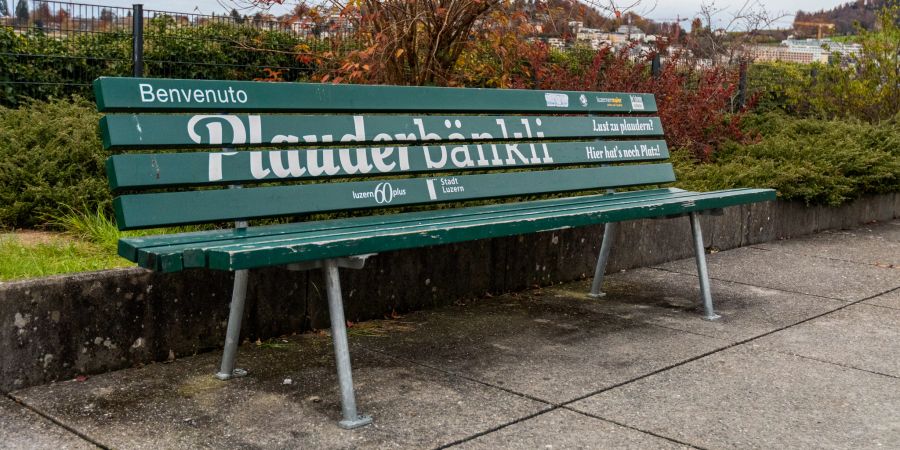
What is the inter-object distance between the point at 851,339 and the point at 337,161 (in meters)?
2.47

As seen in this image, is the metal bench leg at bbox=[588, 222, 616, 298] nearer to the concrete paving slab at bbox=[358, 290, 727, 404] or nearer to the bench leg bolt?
the concrete paving slab at bbox=[358, 290, 727, 404]

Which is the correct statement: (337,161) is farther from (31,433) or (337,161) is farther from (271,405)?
(31,433)

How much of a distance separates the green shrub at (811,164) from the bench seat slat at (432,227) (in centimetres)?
256

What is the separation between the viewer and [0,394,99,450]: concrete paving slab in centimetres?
288

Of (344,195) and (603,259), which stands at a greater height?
(344,195)

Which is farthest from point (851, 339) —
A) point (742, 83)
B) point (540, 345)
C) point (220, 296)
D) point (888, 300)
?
point (742, 83)

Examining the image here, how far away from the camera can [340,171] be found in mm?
3857

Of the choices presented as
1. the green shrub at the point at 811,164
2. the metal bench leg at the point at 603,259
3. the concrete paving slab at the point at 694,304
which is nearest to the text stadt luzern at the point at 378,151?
the metal bench leg at the point at 603,259

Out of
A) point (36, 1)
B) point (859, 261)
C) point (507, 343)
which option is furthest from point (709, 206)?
point (36, 1)

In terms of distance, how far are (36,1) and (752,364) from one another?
21.1 ft

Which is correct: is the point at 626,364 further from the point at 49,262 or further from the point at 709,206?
the point at 49,262

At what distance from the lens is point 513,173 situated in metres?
4.65

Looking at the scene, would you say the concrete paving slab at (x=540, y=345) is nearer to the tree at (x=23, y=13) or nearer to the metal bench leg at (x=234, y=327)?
the metal bench leg at (x=234, y=327)

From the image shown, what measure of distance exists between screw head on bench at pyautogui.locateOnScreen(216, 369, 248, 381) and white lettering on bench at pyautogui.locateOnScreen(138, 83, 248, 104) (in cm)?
98
